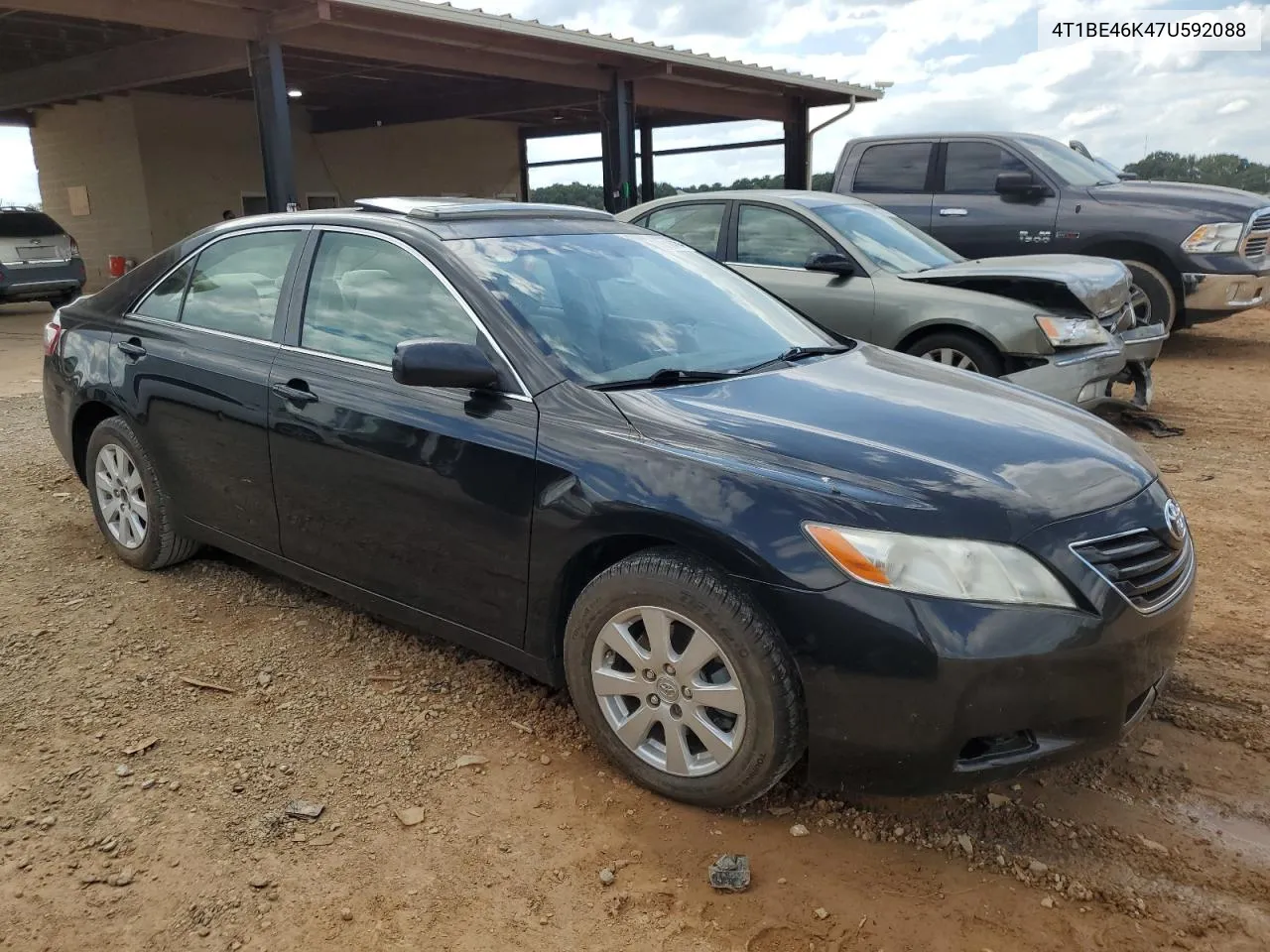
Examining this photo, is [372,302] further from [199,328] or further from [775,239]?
[775,239]

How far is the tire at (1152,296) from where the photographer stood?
29.5 feet

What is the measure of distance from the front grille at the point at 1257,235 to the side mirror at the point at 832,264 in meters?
4.42

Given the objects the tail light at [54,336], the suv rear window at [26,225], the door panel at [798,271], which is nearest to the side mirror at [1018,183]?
the door panel at [798,271]

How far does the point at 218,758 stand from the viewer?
305cm

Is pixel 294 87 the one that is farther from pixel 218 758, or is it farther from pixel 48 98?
pixel 218 758

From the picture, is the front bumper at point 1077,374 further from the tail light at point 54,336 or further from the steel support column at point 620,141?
the steel support column at point 620,141

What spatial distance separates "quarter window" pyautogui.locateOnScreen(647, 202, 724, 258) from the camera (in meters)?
7.50

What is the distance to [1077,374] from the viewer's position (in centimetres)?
615

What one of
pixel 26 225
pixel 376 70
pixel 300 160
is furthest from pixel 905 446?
pixel 300 160

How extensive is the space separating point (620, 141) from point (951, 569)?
14.1 metres

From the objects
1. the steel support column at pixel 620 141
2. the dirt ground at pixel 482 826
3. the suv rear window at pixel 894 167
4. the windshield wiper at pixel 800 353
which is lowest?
the dirt ground at pixel 482 826

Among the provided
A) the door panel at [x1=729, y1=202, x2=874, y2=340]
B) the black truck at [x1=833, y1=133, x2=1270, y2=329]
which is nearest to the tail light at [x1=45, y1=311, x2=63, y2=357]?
the door panel at [x1=729, y1=202, x2=874, y2=340]

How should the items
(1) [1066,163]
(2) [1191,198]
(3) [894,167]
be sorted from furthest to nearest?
(3) [894,167] → (1) [1066,163] → (2) [1191,198]

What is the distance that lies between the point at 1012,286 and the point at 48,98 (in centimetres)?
1590
